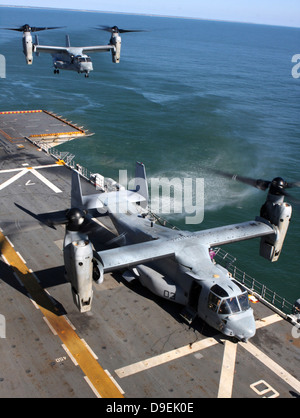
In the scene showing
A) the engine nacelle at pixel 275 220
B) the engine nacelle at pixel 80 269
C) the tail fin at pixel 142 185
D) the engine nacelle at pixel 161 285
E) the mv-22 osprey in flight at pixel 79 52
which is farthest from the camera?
the mv-22 osprey in flight at pixel 79 52

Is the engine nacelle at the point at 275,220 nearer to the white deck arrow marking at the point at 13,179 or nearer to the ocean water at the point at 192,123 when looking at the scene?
the ocean water at the point at 192,123

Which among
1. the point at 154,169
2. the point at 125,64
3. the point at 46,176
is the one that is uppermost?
the point at 125,64

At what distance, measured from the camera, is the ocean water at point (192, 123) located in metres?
53.7

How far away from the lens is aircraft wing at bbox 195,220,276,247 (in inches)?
1040

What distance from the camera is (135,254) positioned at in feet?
78.3

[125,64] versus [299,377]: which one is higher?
[125,64]

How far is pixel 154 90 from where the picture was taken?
11425 centimetres

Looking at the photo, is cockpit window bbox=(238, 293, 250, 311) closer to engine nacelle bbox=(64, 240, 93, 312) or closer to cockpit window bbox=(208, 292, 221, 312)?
→ cockpit window bbox=(208, 292, 221, 312)

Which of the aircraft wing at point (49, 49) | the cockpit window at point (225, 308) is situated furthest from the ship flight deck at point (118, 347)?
the aircraft wing at point (49, 49)

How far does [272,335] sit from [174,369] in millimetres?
7136

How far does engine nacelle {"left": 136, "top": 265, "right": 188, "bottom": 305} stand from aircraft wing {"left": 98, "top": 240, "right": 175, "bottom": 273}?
214 cm

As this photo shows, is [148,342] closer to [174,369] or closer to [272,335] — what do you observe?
[174,369]

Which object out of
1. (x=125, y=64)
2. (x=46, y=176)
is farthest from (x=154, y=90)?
(x=46, y=176)
